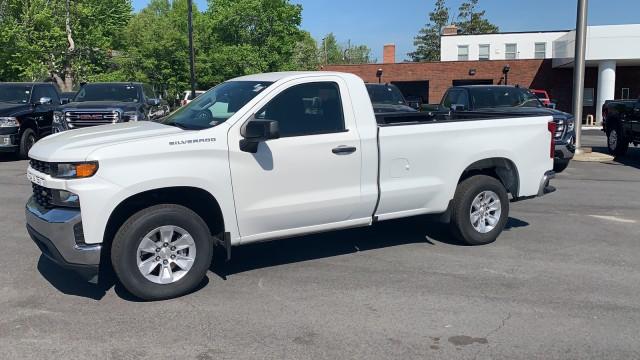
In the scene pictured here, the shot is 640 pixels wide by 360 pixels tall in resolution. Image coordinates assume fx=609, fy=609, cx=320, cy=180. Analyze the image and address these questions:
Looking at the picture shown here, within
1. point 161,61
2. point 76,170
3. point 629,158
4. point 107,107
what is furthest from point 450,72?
point 76,170

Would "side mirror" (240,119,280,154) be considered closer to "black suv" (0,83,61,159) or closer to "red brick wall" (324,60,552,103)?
"black suv" (0,83,61,159)

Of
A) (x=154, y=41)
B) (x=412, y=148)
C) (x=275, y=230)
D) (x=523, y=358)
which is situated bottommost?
(x=523, y=358)

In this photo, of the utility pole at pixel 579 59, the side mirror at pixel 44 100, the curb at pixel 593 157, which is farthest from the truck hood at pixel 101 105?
the utility pole at pixel 579 59

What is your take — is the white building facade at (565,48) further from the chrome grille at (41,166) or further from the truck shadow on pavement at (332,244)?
the chrome grille at (41,166)

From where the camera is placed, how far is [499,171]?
719 centimetres

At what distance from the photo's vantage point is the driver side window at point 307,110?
18.4ft

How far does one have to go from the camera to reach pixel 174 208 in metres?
5.11

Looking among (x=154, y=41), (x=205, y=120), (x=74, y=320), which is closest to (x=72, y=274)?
(x=74, y=320)

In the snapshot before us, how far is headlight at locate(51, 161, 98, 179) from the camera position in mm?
4730

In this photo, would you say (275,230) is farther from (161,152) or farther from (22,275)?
(22,275)

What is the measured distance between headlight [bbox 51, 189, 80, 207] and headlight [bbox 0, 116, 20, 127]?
427 inches

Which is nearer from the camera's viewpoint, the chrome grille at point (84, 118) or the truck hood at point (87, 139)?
the truck hood at point (87, 139)

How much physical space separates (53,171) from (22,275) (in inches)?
60.3

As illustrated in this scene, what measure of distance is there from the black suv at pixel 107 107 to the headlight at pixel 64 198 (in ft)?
26.6
